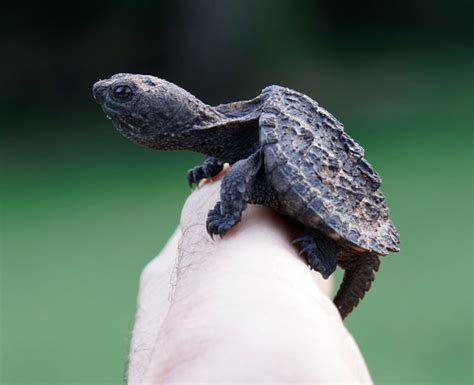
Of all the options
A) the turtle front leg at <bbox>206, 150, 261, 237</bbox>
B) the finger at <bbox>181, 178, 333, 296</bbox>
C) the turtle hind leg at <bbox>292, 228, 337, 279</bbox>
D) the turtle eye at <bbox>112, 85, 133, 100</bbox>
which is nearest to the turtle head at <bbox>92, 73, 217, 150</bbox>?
the turtle eye at <bbox>112, 85, 133, 100</bbox>

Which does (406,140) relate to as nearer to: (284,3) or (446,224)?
(446,224)

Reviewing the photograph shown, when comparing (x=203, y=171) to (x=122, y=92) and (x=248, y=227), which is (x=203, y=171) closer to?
(x=122, y=92)

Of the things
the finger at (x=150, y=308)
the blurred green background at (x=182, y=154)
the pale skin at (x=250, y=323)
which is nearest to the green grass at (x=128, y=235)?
the blurred green background at (x=182, y=154)

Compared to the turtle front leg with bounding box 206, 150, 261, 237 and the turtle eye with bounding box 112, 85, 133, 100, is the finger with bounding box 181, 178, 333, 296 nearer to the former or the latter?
the turtle front leg with bounding box 206, 150, 261, 237

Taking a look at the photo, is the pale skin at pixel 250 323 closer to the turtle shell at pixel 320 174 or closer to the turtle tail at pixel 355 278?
the turtle shell at pixel 320 174

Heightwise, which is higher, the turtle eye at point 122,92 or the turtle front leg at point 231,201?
the turtle eye at point 122,92

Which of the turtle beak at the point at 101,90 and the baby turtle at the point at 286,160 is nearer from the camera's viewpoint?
the baby turtle at the point at 286,160
